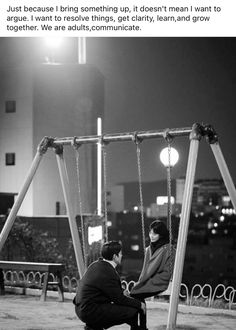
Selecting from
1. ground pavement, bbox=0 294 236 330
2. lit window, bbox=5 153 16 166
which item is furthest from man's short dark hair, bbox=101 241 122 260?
lit window, bbox=5 153 16 166

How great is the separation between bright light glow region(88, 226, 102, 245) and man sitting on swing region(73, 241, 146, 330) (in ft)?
28.4

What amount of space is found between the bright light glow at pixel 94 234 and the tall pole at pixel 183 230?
7676mm

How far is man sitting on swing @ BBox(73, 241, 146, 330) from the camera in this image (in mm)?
5551

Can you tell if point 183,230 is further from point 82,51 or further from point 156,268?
point 82,51

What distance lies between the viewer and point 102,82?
28.8m

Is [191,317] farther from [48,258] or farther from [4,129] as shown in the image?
[4,129]

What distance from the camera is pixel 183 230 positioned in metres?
6.75

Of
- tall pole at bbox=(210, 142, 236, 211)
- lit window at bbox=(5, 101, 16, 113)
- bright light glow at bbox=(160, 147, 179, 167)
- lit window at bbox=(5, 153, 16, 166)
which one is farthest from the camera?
lit window at bbox=(5, 101, 16, 113)

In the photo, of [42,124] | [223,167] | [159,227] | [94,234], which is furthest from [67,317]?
[42,124]

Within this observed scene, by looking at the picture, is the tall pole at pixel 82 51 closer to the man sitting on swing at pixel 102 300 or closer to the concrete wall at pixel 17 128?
the concrete wall at pixel 17 128

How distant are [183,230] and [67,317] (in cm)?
251

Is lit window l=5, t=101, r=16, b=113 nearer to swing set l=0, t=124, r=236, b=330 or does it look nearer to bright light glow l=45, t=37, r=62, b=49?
bright light glow l=45, t=37, r=62, b=49
